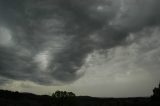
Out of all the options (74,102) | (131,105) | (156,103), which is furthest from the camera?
(131,105)

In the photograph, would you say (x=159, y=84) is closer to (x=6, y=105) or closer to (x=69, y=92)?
(x=69, y=92)

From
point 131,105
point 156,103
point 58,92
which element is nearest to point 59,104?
point 58,92

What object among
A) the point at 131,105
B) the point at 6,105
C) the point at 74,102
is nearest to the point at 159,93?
the point at 74,102

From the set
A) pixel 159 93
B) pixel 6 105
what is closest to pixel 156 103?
pixel 159 93

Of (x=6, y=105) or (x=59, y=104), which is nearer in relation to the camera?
(x=59, y=104)

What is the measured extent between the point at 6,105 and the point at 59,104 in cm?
11877

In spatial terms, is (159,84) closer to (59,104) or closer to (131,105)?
(59,104)

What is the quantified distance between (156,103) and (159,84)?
9194 mm

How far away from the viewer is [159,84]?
337ft

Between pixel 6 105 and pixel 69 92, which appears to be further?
pixel 6 105

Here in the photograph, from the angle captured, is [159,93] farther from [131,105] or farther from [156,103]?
[131,105]

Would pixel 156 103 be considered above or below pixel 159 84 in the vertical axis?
below

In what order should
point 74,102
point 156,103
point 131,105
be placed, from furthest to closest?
point 131,105
point 156,103
point 74,102

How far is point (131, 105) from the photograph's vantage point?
191 metres
